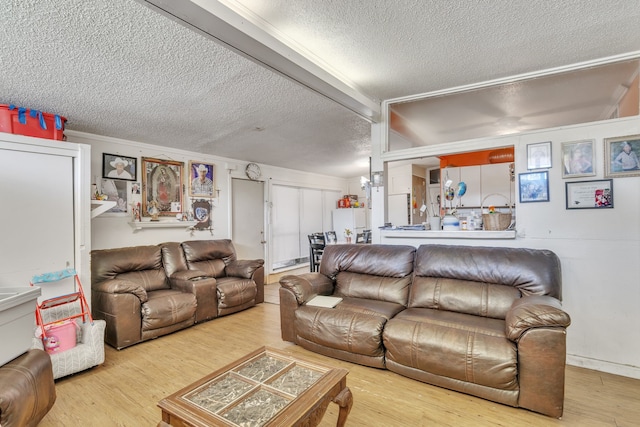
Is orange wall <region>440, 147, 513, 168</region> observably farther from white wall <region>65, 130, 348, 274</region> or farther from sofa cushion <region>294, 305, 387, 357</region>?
white wall <region>65, 130, 348, 274</region>

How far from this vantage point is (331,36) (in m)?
2.06

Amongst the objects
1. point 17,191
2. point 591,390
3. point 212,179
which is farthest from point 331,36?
point 212,179

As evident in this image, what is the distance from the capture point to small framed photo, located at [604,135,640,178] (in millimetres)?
2317

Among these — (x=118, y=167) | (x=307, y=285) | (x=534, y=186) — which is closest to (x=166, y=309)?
(x=307, y=285)

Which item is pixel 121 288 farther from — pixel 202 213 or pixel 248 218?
pixel 248 218

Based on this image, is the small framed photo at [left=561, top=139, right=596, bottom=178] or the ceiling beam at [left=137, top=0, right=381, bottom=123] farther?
the small framed photo at [left=561, top=139, right=596, bottom=178]

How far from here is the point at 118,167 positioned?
383 cm

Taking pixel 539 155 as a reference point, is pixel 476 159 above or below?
above

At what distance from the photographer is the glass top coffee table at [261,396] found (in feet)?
4.14

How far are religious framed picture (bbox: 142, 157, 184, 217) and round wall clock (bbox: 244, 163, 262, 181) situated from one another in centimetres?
121

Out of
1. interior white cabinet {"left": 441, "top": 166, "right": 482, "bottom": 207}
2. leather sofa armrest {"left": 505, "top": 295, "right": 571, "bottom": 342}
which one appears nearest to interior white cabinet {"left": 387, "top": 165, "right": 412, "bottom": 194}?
interior white cabinet {"left": 441, "top": 166, "right": 482, "bottom": 207}

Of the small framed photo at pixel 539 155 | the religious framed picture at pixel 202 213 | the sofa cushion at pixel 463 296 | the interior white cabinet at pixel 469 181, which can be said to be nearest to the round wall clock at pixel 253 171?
the religious framed picture at pixel 202 213

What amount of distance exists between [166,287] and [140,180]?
1506 millimetres

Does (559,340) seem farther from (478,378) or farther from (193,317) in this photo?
(193,317)
